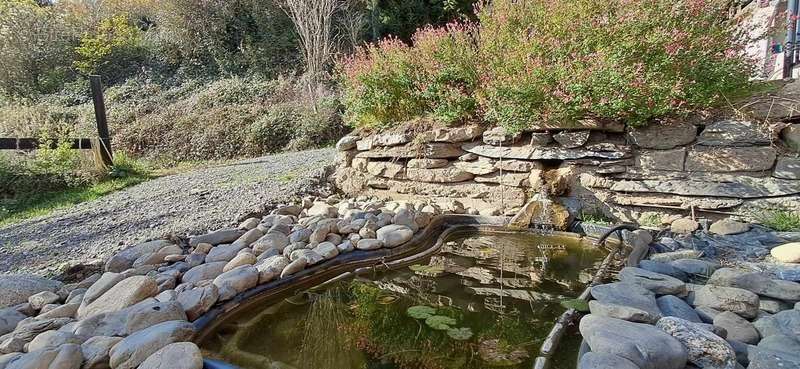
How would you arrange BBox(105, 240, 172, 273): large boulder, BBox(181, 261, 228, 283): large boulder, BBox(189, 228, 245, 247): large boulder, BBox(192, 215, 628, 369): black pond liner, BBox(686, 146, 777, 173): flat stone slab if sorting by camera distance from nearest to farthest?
BBox(192, 215, 628, 369): black pond liner
BBox(181, 261, 228, 283): large boulder
BBox(105, 240, 172, 273): large boulder
BBox(686, 146, 777, 173): flat stone slab
BBox(189, 228, 245, 247): large boulder

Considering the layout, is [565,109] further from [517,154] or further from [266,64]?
[266,64]

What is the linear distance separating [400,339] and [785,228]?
2855 millimetres

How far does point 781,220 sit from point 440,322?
264 centimetres

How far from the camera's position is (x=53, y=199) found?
5625 millimetres

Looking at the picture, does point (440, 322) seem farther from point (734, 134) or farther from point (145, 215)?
point (145, 215)

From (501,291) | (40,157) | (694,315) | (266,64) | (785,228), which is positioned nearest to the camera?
(694,315)

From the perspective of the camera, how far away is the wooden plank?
5.75 m

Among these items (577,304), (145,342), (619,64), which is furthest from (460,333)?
(619,64)

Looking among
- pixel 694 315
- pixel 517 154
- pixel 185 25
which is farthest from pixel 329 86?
pixel 694 315

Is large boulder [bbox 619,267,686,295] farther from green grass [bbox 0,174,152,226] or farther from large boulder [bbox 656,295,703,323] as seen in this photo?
green grass [bbox 0,174,152,226]

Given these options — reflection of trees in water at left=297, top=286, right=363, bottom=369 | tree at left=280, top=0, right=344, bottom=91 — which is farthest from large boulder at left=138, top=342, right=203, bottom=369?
tree at left=280, top=0, right=344, bottom=91

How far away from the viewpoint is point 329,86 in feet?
31.0

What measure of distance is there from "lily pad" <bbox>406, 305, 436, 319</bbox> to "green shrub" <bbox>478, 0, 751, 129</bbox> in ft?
6.46

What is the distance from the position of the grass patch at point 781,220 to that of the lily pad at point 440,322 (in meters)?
2.52
